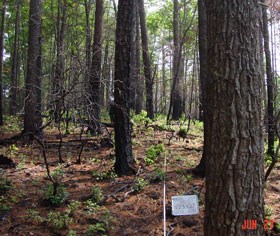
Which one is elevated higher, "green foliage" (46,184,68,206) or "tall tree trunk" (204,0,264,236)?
"tall tree trunk" (204,0,264,236)

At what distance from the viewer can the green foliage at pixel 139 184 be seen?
561cm

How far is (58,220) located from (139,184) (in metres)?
1.74

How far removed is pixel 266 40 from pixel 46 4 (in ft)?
43.9

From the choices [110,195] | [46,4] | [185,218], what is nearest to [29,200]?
[110,195]

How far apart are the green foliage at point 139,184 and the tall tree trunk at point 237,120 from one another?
2.85m

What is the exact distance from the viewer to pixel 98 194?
5.21 meters

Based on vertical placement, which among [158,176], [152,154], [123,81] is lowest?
[158,176]

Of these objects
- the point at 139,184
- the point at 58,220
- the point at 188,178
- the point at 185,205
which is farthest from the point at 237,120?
the point at 188,178

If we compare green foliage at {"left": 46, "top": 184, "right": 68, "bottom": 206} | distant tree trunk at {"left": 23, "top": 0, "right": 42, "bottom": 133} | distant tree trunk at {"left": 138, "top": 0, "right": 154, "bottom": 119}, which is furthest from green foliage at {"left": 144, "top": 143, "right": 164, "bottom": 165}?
distant tree trunk at {"left": 138, "top": 0, "right": 154, "bottom": 119}

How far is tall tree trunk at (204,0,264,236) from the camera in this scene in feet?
9.15

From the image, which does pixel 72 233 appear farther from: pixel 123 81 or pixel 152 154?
pixel 152 154

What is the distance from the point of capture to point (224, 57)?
2830 mm

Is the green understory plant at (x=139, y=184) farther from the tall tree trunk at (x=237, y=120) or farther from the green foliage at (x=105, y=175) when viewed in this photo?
the tall tree trunk at (x=237, y=120)

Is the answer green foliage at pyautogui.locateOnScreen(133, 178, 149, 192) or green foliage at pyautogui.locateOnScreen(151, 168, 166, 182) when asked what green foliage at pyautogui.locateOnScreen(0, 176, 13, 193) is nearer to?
green foliage at pyautogui.locateOnScreen(133, 178, 149, 192)
